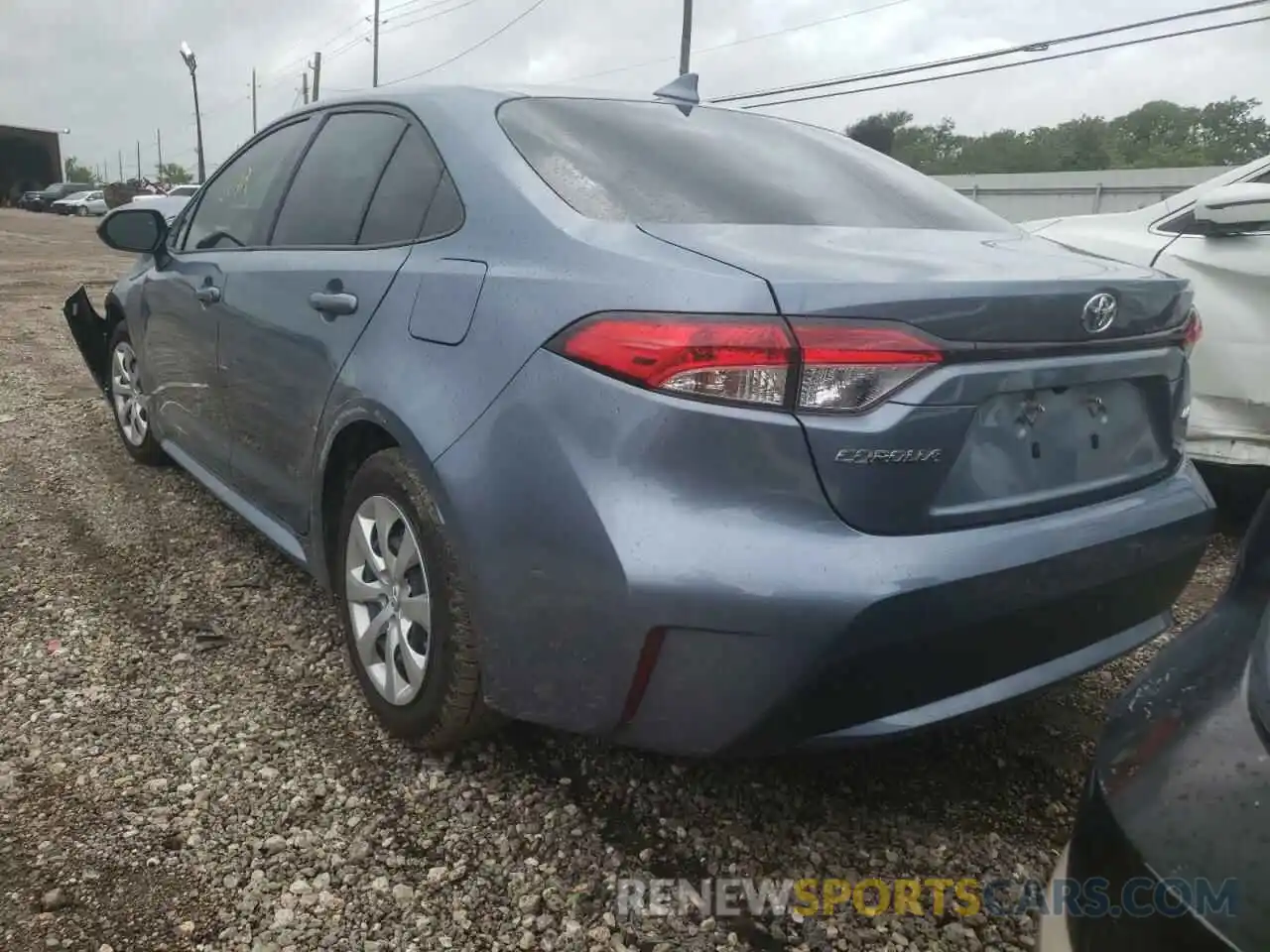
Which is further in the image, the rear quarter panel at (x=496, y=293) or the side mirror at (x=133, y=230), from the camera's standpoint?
the side mirror at (x=133, y=230)

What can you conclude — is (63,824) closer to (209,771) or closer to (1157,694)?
(209,771)

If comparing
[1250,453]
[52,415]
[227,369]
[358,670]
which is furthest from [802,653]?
[52,415]

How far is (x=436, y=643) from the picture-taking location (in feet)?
7.01

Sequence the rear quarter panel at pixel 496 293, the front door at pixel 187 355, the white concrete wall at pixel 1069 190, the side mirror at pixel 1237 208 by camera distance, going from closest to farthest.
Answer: the rear quarter panel at pixel 496 293
the front door at pixel 187 355
the side mirror at pixel 1237 208
the white concrete wall at pixel 1069 190

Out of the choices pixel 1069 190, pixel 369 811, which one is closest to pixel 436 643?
pixel 369 811

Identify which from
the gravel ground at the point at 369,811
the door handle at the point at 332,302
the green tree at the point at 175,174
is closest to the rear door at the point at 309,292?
the door handle at the point at 332,302

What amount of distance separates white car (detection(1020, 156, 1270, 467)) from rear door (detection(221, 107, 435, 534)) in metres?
2.74

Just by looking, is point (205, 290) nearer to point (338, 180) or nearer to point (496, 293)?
point (338, 180)

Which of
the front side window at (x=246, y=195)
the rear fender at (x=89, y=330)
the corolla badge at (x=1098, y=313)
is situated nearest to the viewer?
the corolla badge at (x=1098, y=313)

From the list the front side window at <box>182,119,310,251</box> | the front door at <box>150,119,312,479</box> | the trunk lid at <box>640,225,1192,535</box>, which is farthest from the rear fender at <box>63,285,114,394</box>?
the trunk lid at <box>640,225,1192,535</box>

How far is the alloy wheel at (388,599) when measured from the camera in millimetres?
2236

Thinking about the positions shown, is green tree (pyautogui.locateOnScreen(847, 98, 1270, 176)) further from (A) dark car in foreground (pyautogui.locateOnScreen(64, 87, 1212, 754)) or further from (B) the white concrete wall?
(A) dark car in foreground (pyautogui.locateOnScreen(64, 87, 1212, 754))

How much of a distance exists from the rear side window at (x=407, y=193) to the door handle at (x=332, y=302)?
0.52ft

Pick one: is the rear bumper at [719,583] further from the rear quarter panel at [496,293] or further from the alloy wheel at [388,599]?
the alloy wheel at [388,599]
